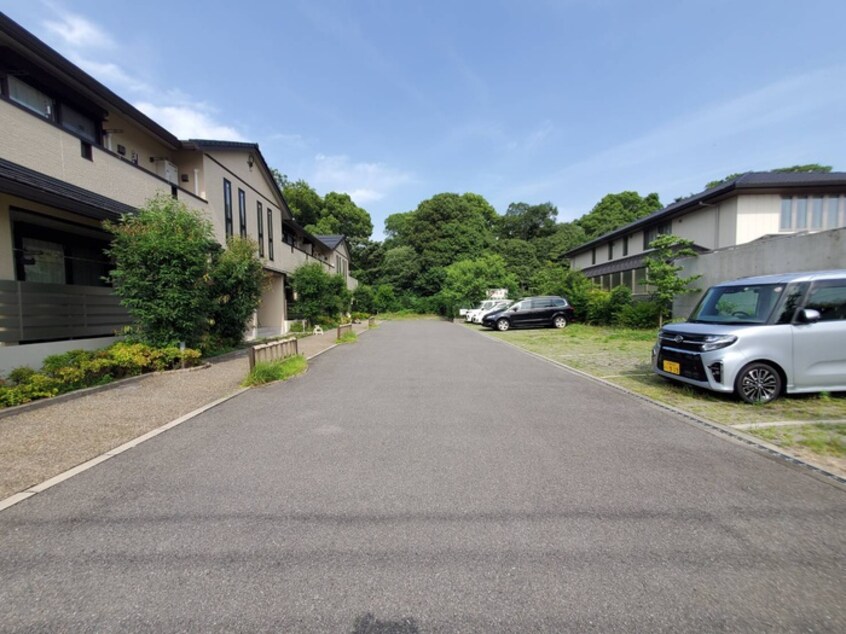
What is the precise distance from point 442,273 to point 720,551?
41725mm

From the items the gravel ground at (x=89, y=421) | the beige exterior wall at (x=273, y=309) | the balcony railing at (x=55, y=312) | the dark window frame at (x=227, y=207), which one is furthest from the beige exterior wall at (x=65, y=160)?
the beige exterior wall at (x=273, y=309)

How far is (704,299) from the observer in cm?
707

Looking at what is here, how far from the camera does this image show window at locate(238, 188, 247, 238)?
1600 centimetres

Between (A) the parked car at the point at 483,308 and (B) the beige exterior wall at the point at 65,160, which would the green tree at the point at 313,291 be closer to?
(B) the beige exterior wall at the point at 65,160

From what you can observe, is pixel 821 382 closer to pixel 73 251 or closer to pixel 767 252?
pixel 767 252

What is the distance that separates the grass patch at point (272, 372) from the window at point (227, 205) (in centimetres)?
859

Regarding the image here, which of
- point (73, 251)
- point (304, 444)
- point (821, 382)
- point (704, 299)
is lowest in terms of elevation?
point (304, 444)

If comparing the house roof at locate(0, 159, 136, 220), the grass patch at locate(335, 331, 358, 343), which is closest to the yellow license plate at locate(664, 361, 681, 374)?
the house roof at locate(0, 159, 136, 220)

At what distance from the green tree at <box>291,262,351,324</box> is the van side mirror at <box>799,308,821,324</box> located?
57.9 ft

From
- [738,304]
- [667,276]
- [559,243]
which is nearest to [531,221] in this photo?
[559,243]

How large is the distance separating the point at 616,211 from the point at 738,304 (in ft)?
161

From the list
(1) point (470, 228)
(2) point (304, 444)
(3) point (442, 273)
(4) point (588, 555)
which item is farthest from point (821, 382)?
(1) point (470, 228)

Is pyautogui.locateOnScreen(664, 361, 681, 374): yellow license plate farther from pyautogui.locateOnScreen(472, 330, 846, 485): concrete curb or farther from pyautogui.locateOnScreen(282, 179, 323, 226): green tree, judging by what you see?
pyautogui.locateOnScreen(282, 179, 323, 226): green tree

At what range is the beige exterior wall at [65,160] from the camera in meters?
6.96
